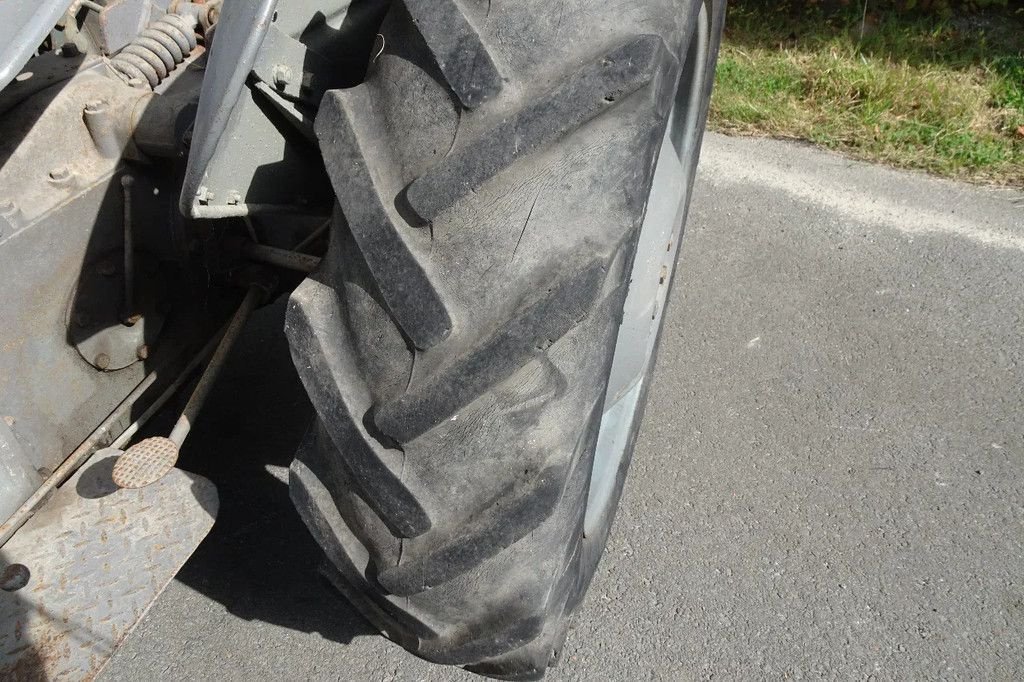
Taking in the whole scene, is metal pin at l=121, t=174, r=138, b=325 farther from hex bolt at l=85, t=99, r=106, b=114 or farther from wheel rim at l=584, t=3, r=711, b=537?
wheel rim at l=584, t=3, r=711, b=537

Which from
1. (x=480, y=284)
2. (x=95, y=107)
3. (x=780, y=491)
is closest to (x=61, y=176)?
(x=95, y=107)

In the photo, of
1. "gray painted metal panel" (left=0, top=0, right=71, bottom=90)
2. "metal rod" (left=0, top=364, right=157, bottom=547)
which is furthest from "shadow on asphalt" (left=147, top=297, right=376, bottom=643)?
"gray painted metal panel" (left=0, top=0, right=71, bottom=90)

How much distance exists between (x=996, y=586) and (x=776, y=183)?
143 cm

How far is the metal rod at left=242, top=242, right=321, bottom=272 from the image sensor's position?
56.8 inches

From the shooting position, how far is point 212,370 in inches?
57.1

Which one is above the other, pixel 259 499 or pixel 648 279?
pixel 648 279

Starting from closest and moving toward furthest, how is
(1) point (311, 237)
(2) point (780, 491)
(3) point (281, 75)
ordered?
(3) point (281, 75), (1) point (311, 237), (2) point (780, 491)

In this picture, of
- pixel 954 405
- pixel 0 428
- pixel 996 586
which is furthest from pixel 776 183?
pixel 0 428

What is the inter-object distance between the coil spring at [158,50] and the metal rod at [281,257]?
30 cm

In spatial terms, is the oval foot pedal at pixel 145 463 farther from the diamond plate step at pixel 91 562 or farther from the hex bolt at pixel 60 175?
the hex bolt at pixel 60 175

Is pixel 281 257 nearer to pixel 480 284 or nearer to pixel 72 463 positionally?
pixel 72 463

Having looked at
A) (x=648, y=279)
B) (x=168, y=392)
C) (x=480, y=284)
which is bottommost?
(x=648, y=279)

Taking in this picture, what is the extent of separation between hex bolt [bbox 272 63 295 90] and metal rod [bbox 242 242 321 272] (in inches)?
13.7

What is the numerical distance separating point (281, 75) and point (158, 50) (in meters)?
0.49
